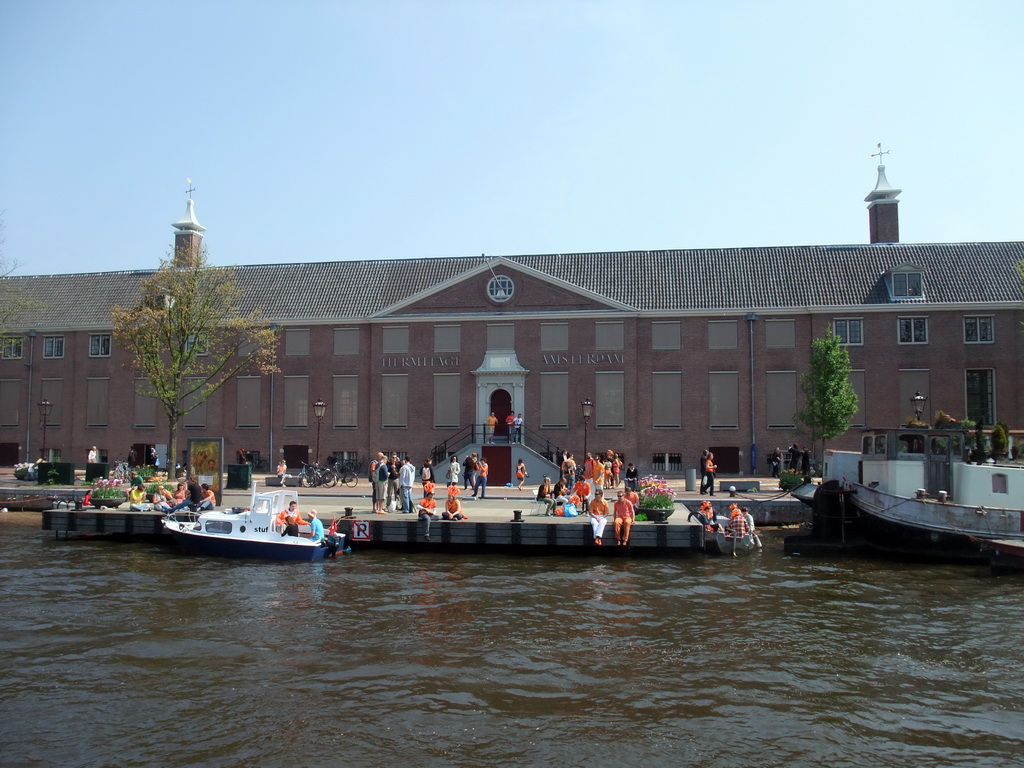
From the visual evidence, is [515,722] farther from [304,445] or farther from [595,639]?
[304,445]

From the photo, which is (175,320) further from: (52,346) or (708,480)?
(708,480)

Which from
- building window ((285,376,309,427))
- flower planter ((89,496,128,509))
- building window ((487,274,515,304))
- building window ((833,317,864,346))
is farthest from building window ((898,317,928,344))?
flower planter ((89,496,128,509))

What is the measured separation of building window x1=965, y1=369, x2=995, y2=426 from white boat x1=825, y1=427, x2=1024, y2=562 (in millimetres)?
17184

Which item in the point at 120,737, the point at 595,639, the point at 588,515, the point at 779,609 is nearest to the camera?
the point at 120,737

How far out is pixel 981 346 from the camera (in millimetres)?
38906

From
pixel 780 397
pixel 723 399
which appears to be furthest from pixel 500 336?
pixel 780 397

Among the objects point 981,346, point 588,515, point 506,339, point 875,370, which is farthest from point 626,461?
point 981,346

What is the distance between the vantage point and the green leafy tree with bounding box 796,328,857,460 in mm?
33875

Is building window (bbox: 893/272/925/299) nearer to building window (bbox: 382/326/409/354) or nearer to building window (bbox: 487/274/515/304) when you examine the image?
building window (bbox: 487/274/515/304)

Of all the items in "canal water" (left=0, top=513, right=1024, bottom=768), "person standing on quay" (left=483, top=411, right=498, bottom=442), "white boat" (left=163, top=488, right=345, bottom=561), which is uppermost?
"person standing on quay" (left=483, top=411, right=498, bottom=442)

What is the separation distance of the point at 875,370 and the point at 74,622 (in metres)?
35.7

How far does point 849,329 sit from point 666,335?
872 centimetres

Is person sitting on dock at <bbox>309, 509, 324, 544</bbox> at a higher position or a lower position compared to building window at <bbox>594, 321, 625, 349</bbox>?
lower

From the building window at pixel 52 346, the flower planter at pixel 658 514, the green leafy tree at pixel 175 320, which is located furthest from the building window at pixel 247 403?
the flower planter at pixel 658 514
